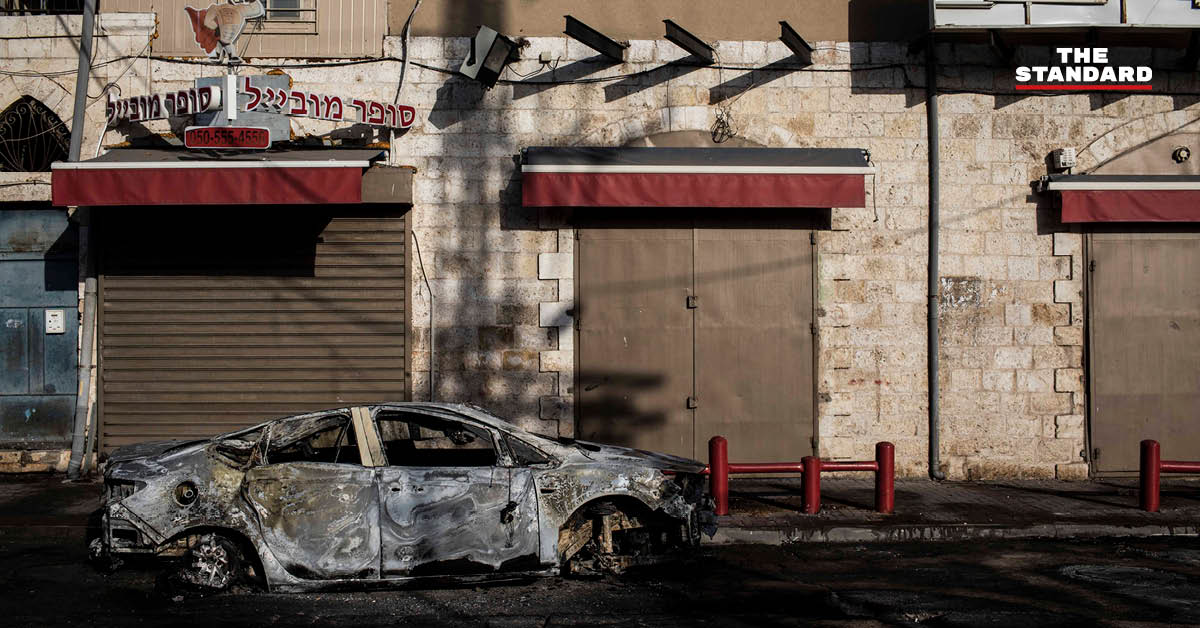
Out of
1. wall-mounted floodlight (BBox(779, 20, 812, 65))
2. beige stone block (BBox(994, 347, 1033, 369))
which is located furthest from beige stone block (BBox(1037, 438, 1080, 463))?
wall-mounted floodlight (BBox(779, 20, 812, 65))

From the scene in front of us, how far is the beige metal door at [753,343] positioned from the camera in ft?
44.4

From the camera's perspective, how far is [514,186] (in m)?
13.5

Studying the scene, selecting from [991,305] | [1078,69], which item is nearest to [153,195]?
[991,305]

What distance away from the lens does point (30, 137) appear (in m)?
13.6

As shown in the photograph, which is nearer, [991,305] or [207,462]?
[207,462]

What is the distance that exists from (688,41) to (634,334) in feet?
12.0

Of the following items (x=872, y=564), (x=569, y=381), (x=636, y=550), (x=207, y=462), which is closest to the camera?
(x=207, y=462)

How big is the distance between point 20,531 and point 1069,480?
12027 mm

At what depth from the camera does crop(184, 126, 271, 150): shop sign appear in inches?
490

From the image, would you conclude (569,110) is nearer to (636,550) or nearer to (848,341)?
(848,341)

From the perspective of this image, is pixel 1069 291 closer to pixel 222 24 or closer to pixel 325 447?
pixel 325 447

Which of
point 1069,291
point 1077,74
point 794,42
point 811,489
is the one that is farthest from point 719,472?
point 1077,74

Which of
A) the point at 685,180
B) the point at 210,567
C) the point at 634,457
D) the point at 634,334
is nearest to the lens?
the point at 210,567

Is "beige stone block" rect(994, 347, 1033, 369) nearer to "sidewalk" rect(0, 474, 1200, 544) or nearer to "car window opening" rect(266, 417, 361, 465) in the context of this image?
"sidewalk" rect(0, 474, 1200, 544)
